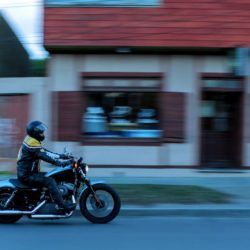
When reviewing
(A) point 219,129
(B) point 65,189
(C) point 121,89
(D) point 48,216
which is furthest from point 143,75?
(D) point 48,216

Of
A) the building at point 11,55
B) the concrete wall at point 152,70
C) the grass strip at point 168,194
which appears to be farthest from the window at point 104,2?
the building at point 11,55

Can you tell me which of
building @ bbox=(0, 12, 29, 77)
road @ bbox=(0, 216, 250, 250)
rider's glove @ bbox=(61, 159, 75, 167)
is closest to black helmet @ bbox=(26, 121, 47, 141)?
rider's glove @ bbox=(61, 159, 75, 167)

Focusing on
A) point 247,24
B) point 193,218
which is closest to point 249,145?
point 247,24

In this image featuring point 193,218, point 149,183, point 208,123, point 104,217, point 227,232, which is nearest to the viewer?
point 227,232

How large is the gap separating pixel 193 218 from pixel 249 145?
4937 mm

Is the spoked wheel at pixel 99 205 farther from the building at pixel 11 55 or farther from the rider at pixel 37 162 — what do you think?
the building at pixel 11 55

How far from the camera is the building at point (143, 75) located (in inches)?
522

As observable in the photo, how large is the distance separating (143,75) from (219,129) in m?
2.53

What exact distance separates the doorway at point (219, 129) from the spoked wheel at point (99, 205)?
5.85 meters

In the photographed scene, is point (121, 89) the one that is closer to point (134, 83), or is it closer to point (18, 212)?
point (134, 83)

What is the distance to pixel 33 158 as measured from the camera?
8.51m

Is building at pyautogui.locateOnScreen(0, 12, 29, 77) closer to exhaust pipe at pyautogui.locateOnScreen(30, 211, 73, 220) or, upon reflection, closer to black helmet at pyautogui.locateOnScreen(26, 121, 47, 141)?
black helmet at pyautogui.locateOnScreen(26, 121, 47, 141)

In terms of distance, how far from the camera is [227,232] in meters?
8.02

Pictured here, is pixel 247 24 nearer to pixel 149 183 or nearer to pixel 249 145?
pixel 249 145
